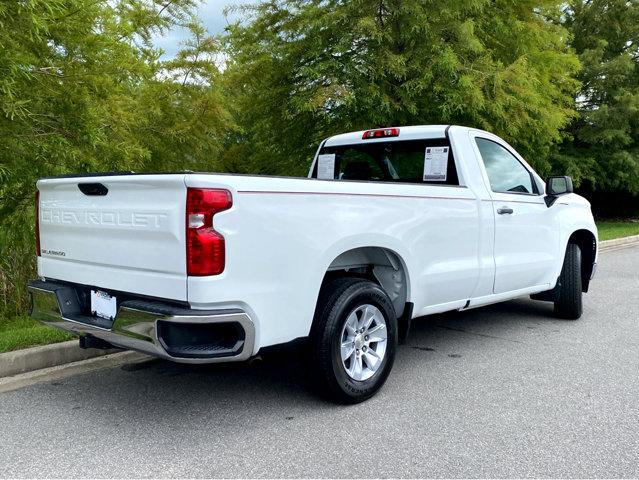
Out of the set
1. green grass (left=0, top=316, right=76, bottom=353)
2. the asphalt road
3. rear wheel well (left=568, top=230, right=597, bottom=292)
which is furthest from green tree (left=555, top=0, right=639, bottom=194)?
green grass (left=0, top=316, right=76, bottom=353)

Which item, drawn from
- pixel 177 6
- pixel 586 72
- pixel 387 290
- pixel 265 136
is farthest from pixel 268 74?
pixel 586 72

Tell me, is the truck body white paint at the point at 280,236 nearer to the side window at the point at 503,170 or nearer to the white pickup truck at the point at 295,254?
the white pickup truck at the point at 295,254

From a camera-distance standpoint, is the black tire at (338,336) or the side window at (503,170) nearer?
the black tire at (338,336)

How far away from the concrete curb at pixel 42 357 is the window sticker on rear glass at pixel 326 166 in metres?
2.56

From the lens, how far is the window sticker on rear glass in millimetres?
5973

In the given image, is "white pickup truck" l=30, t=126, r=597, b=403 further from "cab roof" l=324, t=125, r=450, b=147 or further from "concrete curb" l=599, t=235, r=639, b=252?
"concrete curb" l=599, t=235, r=639, b=252

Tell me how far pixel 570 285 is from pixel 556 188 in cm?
115

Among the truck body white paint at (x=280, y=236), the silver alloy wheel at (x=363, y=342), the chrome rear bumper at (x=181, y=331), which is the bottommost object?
the silver alloy wheel at (x=363, y=342)

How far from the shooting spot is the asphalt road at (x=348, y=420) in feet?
10.6

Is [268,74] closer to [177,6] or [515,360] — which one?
[177,6]

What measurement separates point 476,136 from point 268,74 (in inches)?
284

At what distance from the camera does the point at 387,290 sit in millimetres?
4656

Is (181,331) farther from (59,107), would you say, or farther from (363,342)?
(59,107)

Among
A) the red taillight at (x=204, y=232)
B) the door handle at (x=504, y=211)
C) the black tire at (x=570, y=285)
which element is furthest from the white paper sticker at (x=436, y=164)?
the red taillight at (x=204, y=232)
